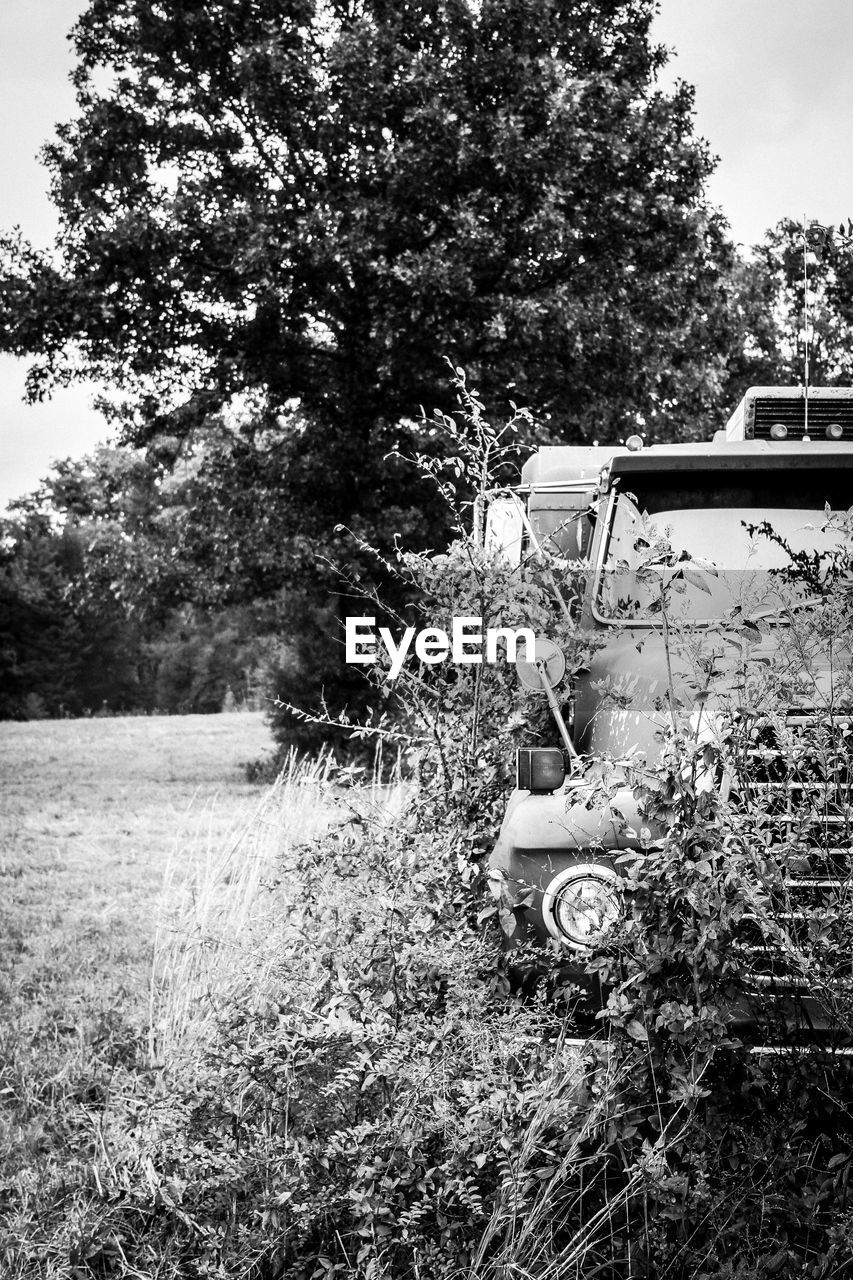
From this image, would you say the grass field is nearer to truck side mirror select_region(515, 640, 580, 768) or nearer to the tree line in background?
truck side mirror select_region(515, 640, 580, 768)

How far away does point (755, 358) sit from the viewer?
23.5 metres

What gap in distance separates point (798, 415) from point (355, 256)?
9.98 metres

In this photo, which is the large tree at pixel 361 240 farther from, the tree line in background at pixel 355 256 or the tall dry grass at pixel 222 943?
the tall dry grass at pixel 222 943

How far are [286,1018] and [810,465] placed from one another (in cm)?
333

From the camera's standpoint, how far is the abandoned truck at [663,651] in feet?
9.98

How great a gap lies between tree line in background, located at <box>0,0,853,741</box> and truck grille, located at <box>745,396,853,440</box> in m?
8.53

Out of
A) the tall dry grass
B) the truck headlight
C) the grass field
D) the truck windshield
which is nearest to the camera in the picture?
the truck headlight

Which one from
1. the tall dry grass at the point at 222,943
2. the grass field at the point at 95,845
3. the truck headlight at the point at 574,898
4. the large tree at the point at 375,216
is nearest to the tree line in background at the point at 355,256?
the large tree at the point at 375,216

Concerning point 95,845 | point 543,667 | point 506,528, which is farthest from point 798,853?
point 95,845

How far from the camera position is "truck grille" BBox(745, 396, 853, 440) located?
5.45 meters

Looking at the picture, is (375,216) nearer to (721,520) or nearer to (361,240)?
(361,240)

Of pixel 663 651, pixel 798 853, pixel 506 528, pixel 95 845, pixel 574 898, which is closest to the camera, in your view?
pixel 798 853

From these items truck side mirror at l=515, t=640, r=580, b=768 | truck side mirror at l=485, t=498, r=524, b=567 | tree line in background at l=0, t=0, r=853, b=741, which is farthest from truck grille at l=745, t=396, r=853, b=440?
tree line in background at l=0, t=0, r=853, b=741

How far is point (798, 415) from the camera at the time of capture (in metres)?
5.45
